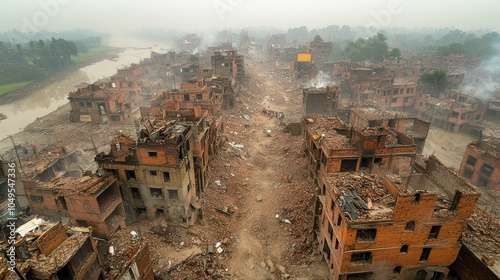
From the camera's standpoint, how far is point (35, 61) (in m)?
84.8

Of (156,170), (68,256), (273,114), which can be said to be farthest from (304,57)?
(68,256)

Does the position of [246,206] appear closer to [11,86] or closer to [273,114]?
[273,114]

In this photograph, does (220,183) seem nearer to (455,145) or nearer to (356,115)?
(356,115)

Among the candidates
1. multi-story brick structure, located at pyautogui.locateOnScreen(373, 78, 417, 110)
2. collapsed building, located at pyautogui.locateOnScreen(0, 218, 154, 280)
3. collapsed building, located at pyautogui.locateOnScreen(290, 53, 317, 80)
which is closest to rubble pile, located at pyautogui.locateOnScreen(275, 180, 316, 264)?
collapsed building, located at pyautogui.locateOnScreen(0, 218, 154, 280)

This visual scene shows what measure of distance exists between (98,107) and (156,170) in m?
29.4

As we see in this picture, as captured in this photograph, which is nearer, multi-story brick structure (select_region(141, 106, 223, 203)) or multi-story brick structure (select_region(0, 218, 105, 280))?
multi-story brick structure (select_region(0, 218, 105, 280))

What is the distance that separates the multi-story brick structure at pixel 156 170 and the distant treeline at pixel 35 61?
77.7 m

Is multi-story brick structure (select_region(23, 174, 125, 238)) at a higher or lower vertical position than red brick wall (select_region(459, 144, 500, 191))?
higher

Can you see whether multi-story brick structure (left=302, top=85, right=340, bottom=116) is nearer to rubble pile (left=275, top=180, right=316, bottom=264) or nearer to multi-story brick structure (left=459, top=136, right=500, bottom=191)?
multi-story brick structure (left=459, top=136, right=500, bottom=191)

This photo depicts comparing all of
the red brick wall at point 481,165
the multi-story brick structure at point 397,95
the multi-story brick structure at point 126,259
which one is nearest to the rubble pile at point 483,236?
the red brick wall at point 481,165

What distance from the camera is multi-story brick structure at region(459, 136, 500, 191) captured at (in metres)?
28.0

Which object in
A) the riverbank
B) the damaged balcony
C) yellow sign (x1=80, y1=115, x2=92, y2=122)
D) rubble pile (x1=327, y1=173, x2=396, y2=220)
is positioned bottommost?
the riverbank

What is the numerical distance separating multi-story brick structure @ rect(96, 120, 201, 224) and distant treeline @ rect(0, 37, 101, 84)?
3057 inches

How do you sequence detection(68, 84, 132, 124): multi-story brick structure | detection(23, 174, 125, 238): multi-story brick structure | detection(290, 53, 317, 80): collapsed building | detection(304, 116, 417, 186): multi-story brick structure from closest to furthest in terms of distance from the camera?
detection(23, 174, 125, 238): multi-story brick structure, detection(304, 116, 417, 186): multi-story brick structure, detection(68, 84, 132, 124): multi-story brick structure, detection(290, 53, 317, 80): collapsed building
